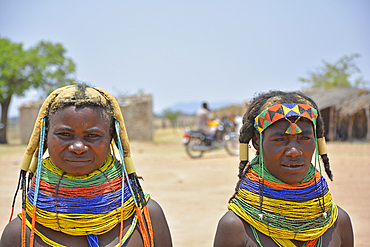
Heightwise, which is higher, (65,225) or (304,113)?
(304,113)

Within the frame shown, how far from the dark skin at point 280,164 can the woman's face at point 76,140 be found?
2.87 feet

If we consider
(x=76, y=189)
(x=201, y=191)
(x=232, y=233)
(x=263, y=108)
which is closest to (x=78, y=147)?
(x=76, y=189)

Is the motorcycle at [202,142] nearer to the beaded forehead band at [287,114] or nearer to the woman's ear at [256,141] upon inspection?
the woman's ear at [256,141]

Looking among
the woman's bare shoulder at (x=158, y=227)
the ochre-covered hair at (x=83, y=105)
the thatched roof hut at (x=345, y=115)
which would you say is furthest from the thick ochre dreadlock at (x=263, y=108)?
the thatched roof hut at (x=345, y=115)

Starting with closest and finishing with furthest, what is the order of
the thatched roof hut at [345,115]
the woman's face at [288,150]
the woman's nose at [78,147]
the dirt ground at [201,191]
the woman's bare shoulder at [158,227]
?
1. the woman's nose at [78,147]
2. the woman's face at [288,150]
3. the woman's bare shoulder at [158,227]
4. the dirt ground at [201,191]
5. the thatched roof hut at [345,115]

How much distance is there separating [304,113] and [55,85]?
21161 millimetres

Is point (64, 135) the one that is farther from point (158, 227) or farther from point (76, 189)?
point (158, 227)

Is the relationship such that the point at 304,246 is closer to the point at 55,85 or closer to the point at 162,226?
the point at 162,226

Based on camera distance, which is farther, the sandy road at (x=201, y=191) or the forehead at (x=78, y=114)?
the sandy road at (x=201, y=191)

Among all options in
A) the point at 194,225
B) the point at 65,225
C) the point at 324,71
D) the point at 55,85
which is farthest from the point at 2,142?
the point at 324,71

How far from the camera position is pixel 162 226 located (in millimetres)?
2342

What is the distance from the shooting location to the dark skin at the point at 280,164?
2.16 m

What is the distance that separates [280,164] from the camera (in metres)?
2.17

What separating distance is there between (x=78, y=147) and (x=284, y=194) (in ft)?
4.02
